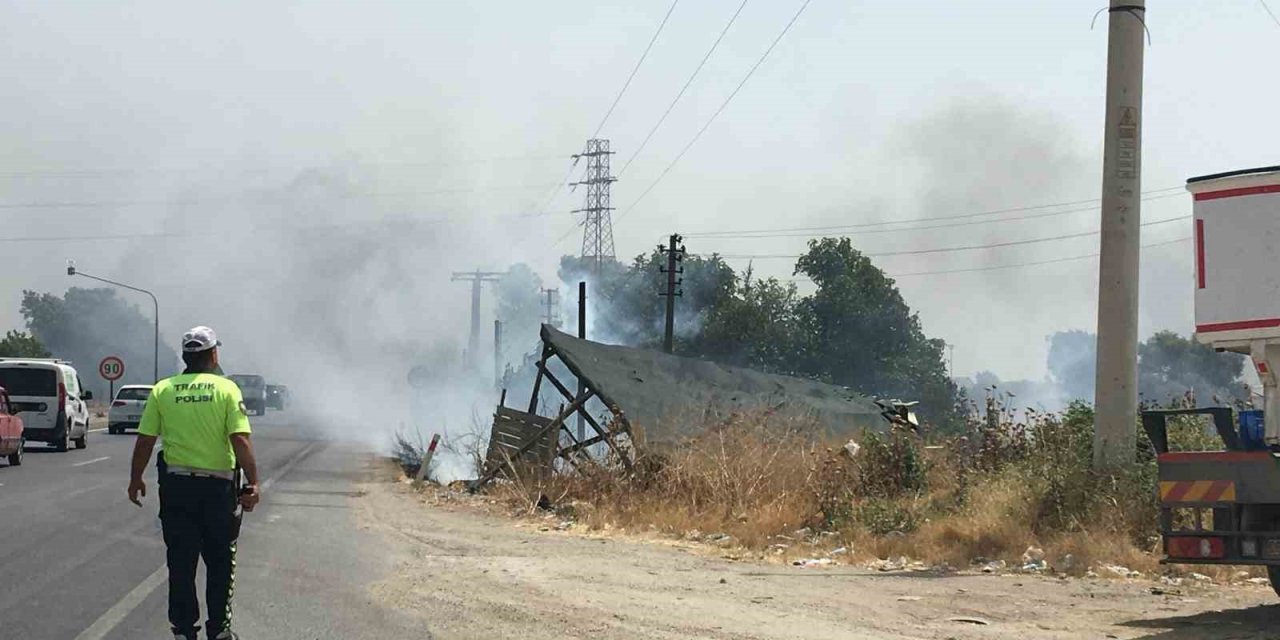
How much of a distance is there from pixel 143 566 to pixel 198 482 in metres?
5.00

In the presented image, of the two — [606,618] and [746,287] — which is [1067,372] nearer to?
[746,287]

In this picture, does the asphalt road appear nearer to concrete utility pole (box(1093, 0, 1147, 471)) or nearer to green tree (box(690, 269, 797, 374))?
concrete utility pole (box(1093, 0, 1147, 471))

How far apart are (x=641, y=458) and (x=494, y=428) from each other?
3.52 metres

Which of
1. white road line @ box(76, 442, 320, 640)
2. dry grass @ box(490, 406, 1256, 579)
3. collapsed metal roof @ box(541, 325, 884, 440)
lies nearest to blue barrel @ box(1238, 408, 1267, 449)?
dry grass @ box(490, 406, 1256, 579)

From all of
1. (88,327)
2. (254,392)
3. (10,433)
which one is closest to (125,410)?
(10,433)

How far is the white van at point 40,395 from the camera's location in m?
30.9

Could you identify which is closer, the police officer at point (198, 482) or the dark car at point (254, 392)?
the police officer at point (198, 482)

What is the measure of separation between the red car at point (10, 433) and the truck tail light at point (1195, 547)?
71.0 feet

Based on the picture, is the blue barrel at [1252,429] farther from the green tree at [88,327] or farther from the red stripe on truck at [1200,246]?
the green tree at [88,327]

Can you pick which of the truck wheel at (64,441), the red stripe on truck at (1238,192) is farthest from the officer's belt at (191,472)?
the truck wheel at (64,441)

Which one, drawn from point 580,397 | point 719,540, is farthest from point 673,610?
point 580,397

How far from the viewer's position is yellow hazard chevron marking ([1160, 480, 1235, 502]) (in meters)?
9.43

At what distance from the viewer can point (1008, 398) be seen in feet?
61.9

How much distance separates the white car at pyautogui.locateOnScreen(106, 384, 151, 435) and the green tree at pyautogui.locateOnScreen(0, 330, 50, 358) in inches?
1563
